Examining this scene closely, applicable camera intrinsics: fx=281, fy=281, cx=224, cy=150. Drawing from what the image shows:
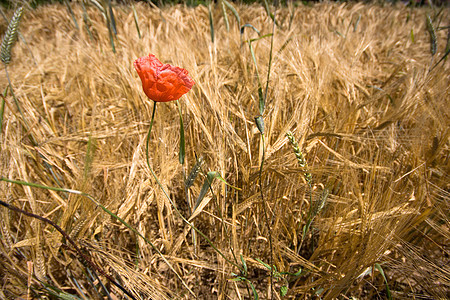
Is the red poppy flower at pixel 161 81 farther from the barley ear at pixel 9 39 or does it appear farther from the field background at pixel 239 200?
the barley ear at pixel 9 39

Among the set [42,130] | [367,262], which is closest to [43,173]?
[42,130]

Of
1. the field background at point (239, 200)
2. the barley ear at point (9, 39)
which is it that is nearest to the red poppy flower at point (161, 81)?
the field background at point (239, 200)

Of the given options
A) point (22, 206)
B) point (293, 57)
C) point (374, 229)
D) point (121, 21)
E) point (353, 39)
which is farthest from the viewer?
point (121, 21)

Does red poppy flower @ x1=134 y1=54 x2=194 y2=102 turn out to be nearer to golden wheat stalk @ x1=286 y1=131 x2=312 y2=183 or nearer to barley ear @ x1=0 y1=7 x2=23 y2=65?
golden wheat stalk @ x1=286 y1=131 x2=312 y2=183

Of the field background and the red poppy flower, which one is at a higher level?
the red poppy flower

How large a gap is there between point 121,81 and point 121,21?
1479 millimetres

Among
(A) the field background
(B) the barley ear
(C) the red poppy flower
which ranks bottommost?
(A) the field background

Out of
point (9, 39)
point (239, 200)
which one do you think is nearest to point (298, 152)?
point (239, 200)

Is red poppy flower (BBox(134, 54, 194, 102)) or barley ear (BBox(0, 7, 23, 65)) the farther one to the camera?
barley ear (BBox(0, 7, 23, 65))

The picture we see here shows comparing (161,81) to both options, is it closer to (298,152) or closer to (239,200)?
(298,152)

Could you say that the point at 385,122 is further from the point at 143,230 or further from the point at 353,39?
the point at 353,39

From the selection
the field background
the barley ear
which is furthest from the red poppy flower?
the barley ear

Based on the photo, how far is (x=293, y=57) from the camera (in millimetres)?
1106

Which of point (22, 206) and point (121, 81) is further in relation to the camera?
point (121, 81)
